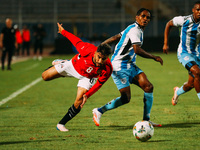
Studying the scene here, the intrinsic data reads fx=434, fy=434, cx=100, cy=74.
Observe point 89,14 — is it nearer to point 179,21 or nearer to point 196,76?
point 179,21

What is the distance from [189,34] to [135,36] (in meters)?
1.49

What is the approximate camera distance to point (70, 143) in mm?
5699

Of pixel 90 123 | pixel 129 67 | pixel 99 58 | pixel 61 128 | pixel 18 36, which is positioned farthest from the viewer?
pixel 18 36

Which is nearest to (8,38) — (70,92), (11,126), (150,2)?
(70,92)

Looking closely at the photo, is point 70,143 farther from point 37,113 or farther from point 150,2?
point 150,2

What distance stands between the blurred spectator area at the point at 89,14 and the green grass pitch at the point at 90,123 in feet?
87.0

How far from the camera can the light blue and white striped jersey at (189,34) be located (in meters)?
7.67

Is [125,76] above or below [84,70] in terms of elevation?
below

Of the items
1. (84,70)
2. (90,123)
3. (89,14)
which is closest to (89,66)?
(84,70)

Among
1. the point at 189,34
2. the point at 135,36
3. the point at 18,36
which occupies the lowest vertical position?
the point at 18,36

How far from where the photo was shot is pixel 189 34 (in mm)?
7742

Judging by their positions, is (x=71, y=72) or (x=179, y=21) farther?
(x=179, y=21)

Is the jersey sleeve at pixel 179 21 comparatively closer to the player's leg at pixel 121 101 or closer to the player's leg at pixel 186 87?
the player's leg at pixel 186 87

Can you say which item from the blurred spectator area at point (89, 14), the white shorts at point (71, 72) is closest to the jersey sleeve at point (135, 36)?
the white shorts at point (71, 72)
